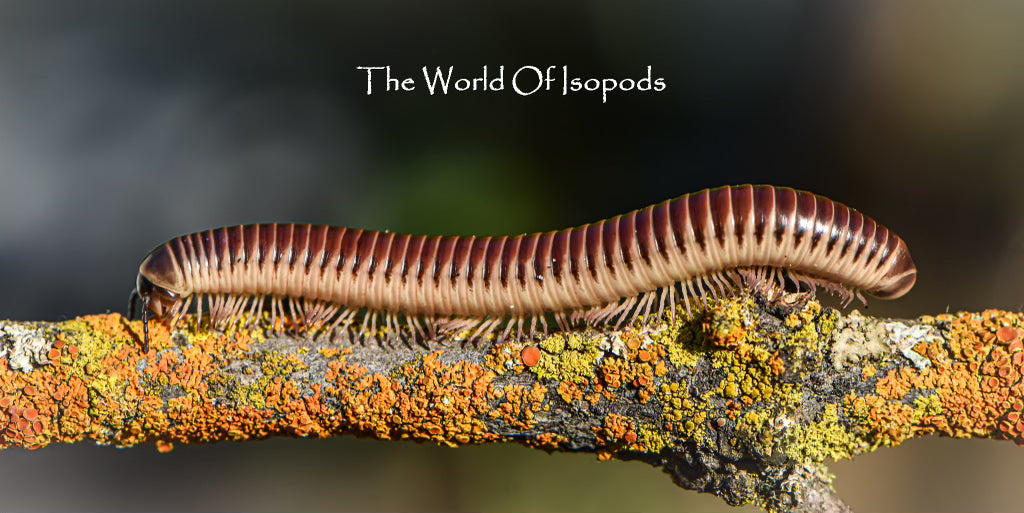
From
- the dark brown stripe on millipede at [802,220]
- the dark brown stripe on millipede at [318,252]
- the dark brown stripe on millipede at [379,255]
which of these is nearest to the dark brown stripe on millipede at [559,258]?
the dark brown stripe on millipede at [379,255]

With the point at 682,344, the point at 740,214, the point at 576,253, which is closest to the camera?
the point at 682,344

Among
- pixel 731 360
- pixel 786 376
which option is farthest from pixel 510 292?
pixel 786 376

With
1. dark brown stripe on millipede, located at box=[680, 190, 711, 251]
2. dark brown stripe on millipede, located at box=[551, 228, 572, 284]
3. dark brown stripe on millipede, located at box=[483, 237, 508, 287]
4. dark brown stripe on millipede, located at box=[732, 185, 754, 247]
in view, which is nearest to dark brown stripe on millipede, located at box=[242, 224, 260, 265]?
dark brown stripe on millipede, located at box=[483, 237, 508, 287]

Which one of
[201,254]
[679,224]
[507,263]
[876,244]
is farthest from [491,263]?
[876,244]

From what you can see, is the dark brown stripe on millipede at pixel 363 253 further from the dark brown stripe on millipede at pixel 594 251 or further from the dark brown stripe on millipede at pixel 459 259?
the dark brown stripe on millipede at pixel 594 251

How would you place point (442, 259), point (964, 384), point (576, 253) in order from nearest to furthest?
1. point (964, 384)
2. point (576, 253)
3. point (442, 259)

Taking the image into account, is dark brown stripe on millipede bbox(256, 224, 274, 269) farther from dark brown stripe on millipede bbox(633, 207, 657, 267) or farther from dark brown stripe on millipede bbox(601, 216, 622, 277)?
dark brown stripe on millipede bbox(633, 207, 657, 267)

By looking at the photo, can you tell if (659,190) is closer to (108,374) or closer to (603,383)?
(603,383)

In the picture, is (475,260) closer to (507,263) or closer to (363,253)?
(507,263)
